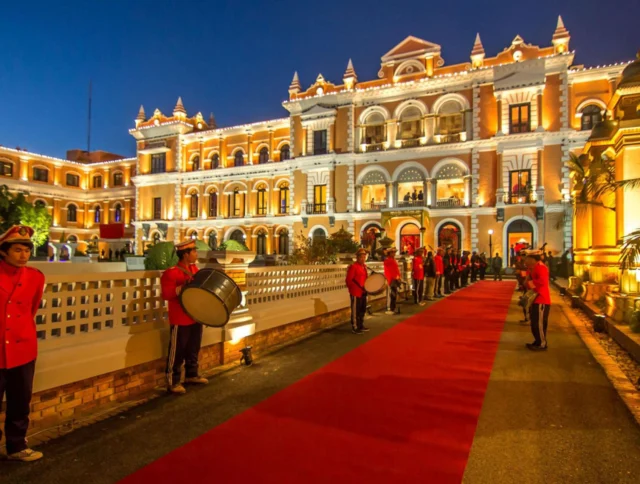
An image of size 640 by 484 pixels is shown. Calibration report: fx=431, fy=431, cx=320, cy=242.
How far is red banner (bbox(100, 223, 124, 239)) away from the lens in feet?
162

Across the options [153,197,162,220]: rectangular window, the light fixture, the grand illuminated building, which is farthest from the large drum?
[153,197,162,220]: rectangular window

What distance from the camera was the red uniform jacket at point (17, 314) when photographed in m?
3.51

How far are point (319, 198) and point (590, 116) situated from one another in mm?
20307

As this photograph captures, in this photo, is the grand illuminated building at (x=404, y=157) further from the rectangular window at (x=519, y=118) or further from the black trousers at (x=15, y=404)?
the black trousers at (x=15, y=404)

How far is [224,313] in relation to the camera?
5.16 metres

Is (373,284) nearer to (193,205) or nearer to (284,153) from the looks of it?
(284,153)

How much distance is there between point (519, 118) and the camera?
3012 cm

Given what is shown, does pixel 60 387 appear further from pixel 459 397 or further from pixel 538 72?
pixel 538 72

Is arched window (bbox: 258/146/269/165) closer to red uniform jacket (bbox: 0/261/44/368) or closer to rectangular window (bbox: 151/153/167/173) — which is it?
rectangular window (bbox: 151/153/167/173)

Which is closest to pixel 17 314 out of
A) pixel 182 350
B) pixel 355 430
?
pixel 182 350

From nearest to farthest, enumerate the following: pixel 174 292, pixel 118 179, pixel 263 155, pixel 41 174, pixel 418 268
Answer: pixel 174 292 < pixel 418 268 < pixel 263 155 < pixel 41 174 < pixel 118 179

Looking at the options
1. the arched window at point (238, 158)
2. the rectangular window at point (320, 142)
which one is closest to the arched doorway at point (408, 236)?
the rectangular window at point (320, 142)

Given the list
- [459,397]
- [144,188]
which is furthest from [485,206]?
[144,188]

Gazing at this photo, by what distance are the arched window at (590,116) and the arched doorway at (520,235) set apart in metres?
7.63
